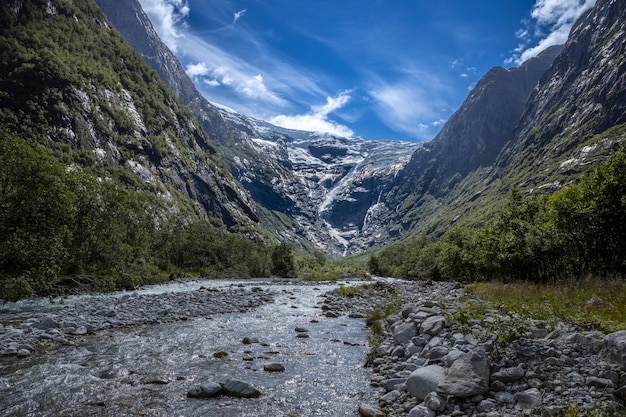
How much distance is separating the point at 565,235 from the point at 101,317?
40222 millimetres

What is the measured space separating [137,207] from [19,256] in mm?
62235

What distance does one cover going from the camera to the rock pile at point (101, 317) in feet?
62.7

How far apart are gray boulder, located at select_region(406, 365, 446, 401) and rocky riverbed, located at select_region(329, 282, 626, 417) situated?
1.2 inches

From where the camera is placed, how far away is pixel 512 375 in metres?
10.1

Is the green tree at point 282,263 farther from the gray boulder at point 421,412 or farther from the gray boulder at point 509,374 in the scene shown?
the gray boulder at point 509,374

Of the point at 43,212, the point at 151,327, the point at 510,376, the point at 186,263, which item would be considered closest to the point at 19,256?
the point at 43,212

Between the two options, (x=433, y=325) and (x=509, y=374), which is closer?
(x=509, y=374)

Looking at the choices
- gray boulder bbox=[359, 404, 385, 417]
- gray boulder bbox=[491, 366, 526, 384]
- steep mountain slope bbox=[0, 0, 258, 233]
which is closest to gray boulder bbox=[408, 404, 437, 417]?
gray boulder bbox=[359, 404, 385, 417]

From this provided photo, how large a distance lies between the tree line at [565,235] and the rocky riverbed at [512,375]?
18275 mm

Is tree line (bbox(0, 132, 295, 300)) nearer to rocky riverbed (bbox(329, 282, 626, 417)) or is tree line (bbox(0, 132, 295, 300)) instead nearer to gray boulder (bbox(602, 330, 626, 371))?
rocky riverbed (bbox(329, 282, 626, 417))

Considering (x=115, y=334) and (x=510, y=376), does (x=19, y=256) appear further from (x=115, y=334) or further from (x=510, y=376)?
(x=510, y=376)

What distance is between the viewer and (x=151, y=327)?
25.8m

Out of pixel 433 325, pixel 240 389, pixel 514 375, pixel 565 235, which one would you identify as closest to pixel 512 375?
pixel 514 375

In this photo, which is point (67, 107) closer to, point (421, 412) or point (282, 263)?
point (282, 263)
